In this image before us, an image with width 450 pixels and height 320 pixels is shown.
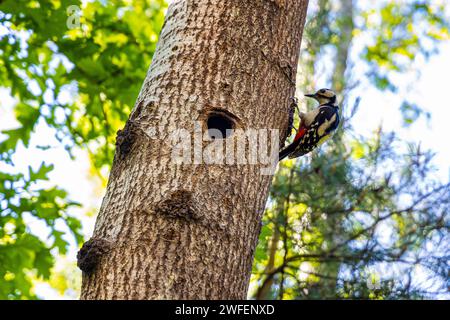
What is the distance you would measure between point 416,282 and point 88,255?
3.47m

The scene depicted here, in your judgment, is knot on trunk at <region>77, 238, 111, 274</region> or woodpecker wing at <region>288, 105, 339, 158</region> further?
woodpecker wing at <region>288, 105, 339, 158</region>

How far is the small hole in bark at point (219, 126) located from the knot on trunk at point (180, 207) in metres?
0.37

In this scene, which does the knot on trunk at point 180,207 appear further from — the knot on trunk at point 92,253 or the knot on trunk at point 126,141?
the knot on trunk at point 126,141

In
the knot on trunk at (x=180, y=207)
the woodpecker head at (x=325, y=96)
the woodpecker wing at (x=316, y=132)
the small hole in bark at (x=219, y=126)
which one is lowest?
the knot on trunk at (x=180, y=207)

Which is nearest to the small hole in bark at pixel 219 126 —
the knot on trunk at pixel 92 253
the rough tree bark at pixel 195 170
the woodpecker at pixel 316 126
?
the rough tree bark at pixel 195 170

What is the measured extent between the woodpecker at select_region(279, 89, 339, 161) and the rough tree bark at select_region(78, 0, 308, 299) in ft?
5.96

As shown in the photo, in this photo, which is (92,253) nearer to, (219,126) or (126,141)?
(126,141)

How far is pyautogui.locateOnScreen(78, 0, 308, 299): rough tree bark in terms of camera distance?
7.13ft

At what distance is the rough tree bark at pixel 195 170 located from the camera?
2.17 meters

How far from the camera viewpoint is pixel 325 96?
5324 millimetres

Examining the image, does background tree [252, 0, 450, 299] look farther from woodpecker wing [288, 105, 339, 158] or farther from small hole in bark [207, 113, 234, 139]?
small hole in bark [207, 113, 234, 139]

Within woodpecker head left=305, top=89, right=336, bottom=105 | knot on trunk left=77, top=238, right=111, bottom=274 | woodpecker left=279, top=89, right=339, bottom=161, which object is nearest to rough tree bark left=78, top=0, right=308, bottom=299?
knot on trunk left=77, top=238, right=111, bottom=274

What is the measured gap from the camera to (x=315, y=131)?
4.82 metres
